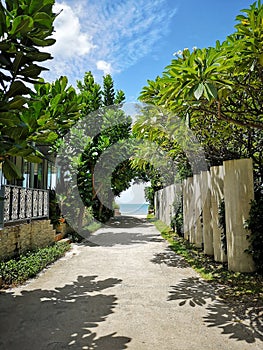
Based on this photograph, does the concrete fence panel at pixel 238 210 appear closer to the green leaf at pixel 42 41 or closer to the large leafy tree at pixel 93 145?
the green leaf at pixel 42 41

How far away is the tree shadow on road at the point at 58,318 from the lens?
3.16 m

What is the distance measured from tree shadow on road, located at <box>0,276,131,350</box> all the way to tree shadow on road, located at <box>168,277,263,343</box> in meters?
1.23

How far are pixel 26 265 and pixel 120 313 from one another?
3237mm

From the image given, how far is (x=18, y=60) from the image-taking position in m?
2.82

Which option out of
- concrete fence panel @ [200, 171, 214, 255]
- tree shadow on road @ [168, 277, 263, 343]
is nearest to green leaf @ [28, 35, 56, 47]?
tree shadow on road @ [168, 277, 263, 343]

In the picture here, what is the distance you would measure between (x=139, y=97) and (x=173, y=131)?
1.02 metres

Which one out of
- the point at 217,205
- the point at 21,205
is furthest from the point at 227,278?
the point at 21,205

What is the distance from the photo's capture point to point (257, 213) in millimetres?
5547

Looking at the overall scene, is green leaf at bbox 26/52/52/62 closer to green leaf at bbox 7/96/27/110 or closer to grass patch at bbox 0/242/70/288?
green leaf at bbox 7/96/27/110

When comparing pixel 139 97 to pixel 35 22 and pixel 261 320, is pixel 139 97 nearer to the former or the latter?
pixel 35 22

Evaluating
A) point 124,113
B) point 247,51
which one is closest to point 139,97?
point 247,51

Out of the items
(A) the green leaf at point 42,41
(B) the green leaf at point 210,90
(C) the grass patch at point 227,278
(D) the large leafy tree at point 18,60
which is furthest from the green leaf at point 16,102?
(C) the grass patch at point 227,278

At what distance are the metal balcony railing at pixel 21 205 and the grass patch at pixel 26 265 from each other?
0.95 metres

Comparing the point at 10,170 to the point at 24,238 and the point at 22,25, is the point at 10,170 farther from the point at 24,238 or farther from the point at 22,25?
the point at 24,238
